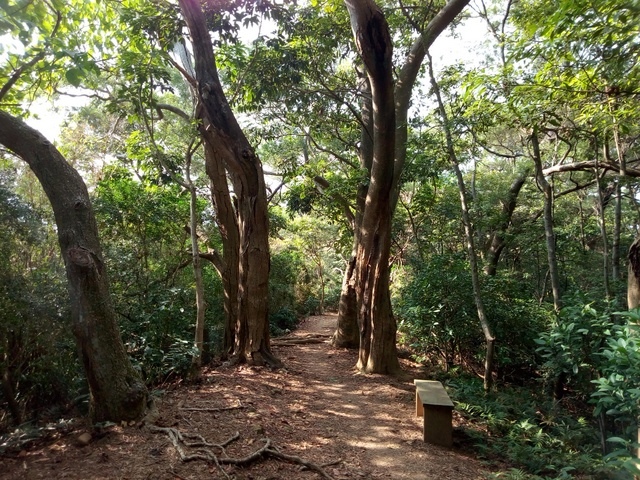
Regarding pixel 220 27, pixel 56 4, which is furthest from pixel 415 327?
pixel 56 4

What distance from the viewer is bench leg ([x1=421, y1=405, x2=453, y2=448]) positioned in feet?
14.0

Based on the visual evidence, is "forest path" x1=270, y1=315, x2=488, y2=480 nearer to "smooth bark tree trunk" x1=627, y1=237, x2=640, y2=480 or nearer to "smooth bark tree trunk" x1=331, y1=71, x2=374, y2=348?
"smooth bark tree trunk" x1=331, y1=71, x2=374, y2=348

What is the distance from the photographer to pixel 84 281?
143 inches

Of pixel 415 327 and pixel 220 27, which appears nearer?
pixel 220 27

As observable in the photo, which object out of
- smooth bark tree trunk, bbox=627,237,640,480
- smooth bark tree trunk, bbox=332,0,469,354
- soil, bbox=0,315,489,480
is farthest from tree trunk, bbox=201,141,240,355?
smooth bark tree trunk, bbox=627,237,640,480

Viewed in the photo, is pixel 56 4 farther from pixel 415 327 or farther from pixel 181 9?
pixel 415 327

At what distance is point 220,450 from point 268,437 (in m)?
0.64

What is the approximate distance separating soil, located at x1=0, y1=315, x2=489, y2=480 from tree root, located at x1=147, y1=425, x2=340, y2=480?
27mm

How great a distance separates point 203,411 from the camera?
4.52 m

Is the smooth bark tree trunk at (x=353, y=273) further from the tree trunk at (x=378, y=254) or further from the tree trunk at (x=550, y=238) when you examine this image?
the tree trunk at (x=550, y=238)

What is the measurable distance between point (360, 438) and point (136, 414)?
2.42 metres

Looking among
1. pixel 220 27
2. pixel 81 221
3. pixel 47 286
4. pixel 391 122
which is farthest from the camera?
pixel 220 27

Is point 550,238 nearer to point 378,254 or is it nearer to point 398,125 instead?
point 378,254

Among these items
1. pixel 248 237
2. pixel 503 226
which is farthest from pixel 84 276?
pixel 503 226
